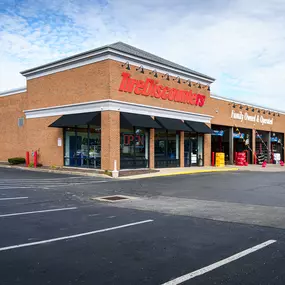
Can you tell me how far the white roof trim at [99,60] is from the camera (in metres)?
21.8

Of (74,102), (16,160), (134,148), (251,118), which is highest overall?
(251,118)

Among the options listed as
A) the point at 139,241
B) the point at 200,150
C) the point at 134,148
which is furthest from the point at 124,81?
the point at 139,241

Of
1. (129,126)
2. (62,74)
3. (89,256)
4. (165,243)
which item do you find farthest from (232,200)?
(62,74)

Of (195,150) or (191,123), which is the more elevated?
(191,123)

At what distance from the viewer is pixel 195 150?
29828 millimetres

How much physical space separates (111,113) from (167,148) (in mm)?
6759

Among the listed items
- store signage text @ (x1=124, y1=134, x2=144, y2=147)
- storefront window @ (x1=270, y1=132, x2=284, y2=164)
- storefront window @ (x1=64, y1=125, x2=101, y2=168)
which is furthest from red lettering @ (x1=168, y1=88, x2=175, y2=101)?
storefront window @ (x1=270, y1=132, x2=284, y2=164)

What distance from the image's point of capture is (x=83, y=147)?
78.0ft

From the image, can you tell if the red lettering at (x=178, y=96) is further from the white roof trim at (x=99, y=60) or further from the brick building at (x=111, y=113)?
the white roof trim at (x=99, y=60)

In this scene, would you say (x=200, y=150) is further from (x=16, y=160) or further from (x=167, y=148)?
(x=16, y=160)

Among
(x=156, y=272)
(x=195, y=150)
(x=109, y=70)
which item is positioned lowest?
(x=156, y=272)

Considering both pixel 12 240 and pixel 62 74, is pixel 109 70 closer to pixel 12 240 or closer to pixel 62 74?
pixel 62 74

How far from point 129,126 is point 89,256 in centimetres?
1636

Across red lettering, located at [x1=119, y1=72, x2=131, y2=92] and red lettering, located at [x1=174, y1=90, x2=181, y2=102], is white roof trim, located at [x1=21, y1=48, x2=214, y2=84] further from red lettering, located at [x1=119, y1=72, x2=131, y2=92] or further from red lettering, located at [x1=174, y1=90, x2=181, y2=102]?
red lettering, located at [x1=174, y1=90, x2=181, y2=102]
